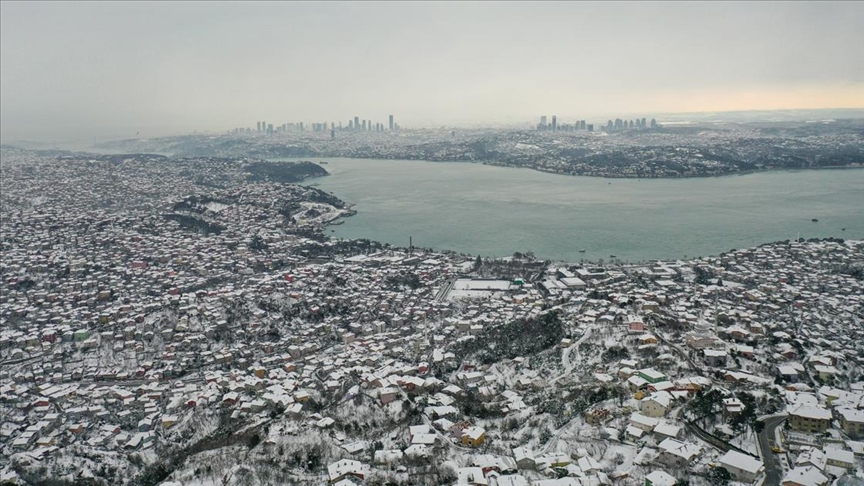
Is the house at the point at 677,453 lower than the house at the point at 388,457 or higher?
higher

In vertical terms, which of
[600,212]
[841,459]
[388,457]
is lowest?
[388,457]

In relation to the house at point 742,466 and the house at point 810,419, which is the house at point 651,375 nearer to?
the house at point 810,419

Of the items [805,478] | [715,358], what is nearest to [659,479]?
[805,478]

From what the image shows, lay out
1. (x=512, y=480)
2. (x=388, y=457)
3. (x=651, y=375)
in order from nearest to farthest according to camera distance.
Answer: (x=512, y=480) < (x=388, y=457) < (x=651, y=375)

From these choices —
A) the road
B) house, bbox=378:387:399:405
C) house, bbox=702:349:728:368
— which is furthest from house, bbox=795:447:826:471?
house, bbox=378:387:399:405

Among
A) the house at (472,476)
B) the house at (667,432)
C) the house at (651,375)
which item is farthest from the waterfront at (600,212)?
the house at (472,476)

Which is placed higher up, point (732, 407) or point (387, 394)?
point (732, 407)

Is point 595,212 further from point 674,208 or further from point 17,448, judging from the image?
point 17,448

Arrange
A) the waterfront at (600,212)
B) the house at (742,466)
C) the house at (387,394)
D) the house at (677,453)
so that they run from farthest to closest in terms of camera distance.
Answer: the waterfront at (600,212)
the house at (387,394)
the house at (677,453)
the house at (742,466)

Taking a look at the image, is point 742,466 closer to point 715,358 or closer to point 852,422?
point 852,422
